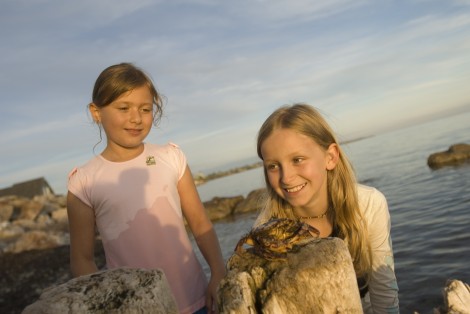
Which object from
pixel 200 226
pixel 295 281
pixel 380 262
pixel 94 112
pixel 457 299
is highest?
pixel 94 112

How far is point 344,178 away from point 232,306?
2.15 metres

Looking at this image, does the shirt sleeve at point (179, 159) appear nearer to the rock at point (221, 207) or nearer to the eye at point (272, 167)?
the eye at point (272, 167)

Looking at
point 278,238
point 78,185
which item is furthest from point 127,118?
point 278,238

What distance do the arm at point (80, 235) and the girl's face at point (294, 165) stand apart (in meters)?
1.60

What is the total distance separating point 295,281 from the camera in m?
1.92

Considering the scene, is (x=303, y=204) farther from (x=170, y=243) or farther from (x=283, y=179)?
(x=170, y=243)

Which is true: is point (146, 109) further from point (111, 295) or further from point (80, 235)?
point (111, 295)

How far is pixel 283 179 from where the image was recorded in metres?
3.26

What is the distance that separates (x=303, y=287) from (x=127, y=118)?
2.12 m

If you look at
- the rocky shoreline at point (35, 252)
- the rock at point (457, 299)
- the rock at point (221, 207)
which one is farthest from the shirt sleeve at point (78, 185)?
the rock at point (221, 207)

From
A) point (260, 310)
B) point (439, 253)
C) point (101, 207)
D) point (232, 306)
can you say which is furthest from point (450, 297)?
point (439, 253)

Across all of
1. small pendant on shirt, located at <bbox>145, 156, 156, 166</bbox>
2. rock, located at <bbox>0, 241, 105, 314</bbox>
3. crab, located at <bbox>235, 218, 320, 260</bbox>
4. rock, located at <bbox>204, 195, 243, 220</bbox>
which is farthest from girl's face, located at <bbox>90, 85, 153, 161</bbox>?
rock, located at <bbox>204, 195, 243, 220</bbox>

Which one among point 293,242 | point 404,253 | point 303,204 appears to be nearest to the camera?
point 293,242

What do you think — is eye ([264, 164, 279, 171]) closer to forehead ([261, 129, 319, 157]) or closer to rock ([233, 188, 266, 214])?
forehead ([261, 129, 319, 157])
